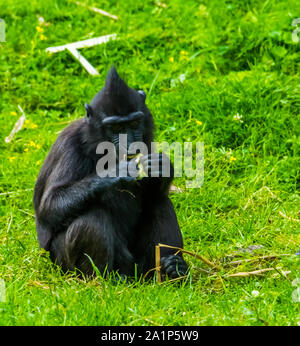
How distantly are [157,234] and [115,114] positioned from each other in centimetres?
109

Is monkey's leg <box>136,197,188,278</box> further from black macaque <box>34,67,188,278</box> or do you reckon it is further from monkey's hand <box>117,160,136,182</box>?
monkey's hand <box>117,160,136,182</box>

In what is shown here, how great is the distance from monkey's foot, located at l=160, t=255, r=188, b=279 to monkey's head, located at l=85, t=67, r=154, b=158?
0.99 metres

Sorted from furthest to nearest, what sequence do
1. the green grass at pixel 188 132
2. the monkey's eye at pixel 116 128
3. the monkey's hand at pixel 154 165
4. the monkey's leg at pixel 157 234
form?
the monkey's leg at pixel 157 234 → the monkey's eye at pixel 116 128 → the monkey's hand at pixel 154 165 → the green grass at pixel 188 132

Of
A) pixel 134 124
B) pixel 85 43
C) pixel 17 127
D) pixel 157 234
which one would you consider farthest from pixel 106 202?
pixel 85 43

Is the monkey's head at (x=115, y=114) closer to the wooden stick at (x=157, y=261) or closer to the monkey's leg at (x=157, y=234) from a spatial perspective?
the monkey's leg at (x=157, y=234)

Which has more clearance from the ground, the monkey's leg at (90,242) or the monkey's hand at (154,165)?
the monkey's hand at (154,165)

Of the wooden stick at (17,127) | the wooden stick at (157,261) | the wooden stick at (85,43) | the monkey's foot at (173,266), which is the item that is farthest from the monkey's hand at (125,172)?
the wooden stick at (85,43)

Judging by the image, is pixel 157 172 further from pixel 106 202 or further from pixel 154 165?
pixel 106 202

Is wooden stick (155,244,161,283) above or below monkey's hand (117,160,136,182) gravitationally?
below

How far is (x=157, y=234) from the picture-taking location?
5.87 m

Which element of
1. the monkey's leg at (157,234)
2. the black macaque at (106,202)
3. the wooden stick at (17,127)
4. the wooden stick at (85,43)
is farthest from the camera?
the wooden stick at (85,43)

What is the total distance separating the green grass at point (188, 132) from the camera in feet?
15.5

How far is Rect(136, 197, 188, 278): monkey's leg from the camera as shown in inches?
230

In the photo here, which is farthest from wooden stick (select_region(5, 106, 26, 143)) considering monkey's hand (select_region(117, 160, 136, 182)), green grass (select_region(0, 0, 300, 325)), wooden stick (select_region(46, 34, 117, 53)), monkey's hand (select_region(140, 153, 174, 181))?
monkey's hand (select_region(140, 153, 174, 181))
